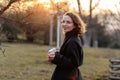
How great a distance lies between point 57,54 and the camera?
5.49 metres

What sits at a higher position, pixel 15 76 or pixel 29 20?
pixel 29 20

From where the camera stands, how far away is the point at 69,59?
5.48 m

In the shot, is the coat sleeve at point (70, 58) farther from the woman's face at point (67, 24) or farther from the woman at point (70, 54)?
the woman's face at point (67, 24)

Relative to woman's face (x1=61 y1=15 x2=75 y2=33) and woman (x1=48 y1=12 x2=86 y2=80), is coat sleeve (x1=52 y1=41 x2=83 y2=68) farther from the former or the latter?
woman's face (x1=61 y1=15 x2=75 y2=33)

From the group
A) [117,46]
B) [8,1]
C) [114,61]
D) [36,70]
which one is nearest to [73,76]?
[8,1]

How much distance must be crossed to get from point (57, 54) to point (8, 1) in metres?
3.09

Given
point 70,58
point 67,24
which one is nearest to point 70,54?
point 70,58

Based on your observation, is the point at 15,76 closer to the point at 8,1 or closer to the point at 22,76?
the point at 22,76

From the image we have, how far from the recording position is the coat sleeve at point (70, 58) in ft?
17.9

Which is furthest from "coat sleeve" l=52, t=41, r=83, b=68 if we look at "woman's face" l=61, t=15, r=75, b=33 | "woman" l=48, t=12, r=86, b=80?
"woman's face" l=61, t=15, r=75, b=33

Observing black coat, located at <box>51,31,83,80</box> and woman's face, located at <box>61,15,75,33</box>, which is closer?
black coat, located at <box>51,31,83,80</box>

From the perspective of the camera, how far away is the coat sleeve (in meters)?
5.45

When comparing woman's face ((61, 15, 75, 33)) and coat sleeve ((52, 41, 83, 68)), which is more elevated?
woman's face ((61, 15, 75, 33))

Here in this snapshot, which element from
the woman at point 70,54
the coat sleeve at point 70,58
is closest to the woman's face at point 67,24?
the woman at point 70,54
